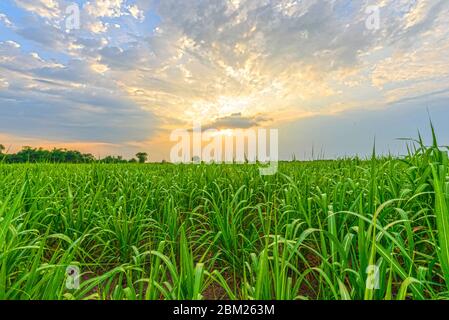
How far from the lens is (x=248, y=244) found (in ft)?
8.18

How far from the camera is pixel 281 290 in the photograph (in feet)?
4.66

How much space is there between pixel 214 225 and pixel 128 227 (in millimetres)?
831

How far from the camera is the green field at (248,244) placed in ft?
5.02

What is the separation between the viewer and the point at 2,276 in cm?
158

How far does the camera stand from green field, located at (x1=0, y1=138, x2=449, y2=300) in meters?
1.53
